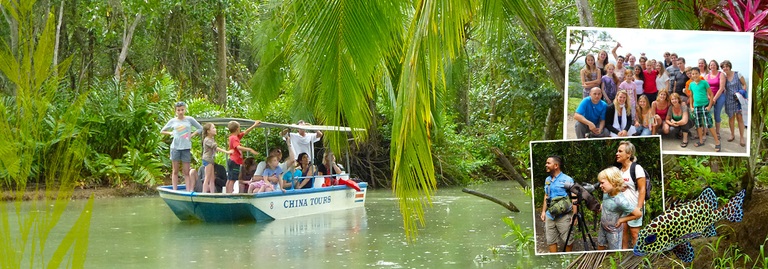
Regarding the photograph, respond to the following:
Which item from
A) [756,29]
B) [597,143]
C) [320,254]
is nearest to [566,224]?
[597,143]

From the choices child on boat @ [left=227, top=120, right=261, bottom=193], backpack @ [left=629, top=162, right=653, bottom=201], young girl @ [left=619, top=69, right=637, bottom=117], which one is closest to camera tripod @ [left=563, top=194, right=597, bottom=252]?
backpack @ [left=629, top=162, right=653, bottom=201]

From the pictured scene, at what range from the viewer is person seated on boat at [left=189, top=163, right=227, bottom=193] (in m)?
13.7

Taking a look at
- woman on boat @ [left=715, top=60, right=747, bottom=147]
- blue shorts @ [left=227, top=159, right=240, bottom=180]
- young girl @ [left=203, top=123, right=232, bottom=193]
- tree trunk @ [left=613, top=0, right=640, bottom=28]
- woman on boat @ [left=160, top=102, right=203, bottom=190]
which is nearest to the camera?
woman on boat @ [left=715, top=60, right=747, bottom=147]

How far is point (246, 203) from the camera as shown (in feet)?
43.7

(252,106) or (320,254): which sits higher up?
(252,106)

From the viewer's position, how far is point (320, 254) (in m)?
10.1

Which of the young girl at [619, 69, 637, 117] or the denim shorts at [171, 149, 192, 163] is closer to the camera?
the young girl at [619, 69, 637, 117]

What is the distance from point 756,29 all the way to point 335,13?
266 centimetres

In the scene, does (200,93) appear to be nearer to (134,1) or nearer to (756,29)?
(134,1)

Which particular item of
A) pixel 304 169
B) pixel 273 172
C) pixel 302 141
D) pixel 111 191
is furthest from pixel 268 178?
pixel 111 191

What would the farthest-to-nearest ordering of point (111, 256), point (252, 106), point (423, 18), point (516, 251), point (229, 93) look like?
1. point (229, 93)
2. point (252, 106)
3. point (111, 256)
4. point (516, 251)
5. point (423, 18)

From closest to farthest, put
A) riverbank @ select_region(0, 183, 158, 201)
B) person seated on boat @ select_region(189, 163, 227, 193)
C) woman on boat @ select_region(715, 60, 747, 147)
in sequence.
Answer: woman on boat @ select_region(715, 60, 747, 147) < person seated on boat @ select_region(189, 163, 227, 193) < riverbank @ select_region(0, 183, 158, 201)

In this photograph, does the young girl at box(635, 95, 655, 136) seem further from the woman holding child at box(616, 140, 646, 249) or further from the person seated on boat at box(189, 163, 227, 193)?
the person seated on boat at box(189, 163, 227, 193)

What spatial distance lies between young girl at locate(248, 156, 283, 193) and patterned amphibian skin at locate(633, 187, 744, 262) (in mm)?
11813
